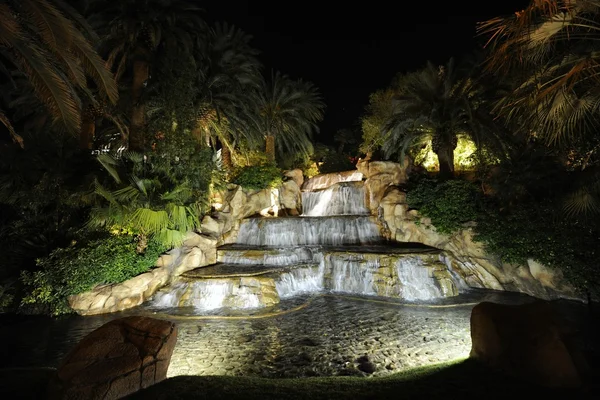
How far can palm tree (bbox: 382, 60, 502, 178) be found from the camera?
14898mm

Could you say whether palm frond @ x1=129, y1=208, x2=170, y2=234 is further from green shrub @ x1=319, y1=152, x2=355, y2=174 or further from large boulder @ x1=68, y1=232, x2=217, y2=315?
green shrub @ x1=319, y1=152, x2=355, y2=174

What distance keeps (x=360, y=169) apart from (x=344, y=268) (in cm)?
866

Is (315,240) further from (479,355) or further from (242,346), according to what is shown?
(479,355)

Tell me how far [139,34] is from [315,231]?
1147cm

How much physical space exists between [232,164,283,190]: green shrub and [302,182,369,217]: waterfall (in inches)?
108

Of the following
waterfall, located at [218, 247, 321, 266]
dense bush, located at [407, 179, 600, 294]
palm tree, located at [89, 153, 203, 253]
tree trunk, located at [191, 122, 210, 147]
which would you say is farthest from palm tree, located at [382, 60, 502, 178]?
palm tree, located at [89, 153, 203, 253]

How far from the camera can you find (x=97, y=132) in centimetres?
1930

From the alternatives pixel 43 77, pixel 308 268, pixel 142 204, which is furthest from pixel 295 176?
pixel 43 77

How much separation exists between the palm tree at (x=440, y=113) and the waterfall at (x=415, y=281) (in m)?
6.45

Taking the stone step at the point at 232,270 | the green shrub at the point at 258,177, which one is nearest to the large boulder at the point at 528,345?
the stone step at the point at 232,270

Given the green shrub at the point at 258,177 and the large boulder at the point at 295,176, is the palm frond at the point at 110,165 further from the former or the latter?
the large boulder at the point at 295,176

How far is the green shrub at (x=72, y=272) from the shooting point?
30.0 ft

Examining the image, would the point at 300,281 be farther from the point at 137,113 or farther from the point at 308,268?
the point at 137,113

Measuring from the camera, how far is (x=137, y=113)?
1262 centimetres
